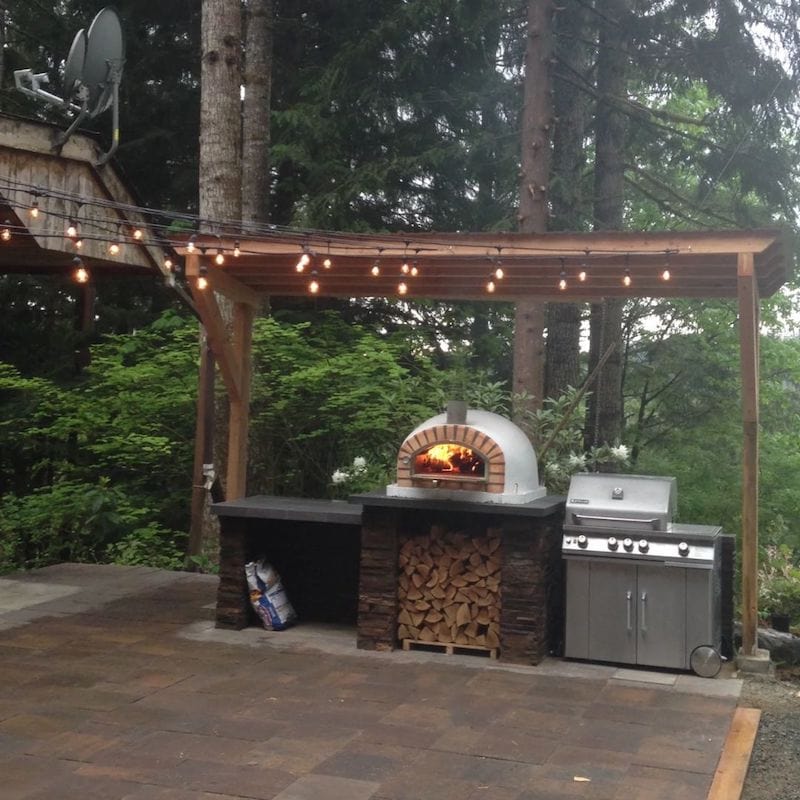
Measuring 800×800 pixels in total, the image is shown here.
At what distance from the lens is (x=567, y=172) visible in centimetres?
1149

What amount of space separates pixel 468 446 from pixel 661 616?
1.46 meters

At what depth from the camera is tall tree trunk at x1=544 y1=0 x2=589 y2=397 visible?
11.1m

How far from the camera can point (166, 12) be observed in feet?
39.2

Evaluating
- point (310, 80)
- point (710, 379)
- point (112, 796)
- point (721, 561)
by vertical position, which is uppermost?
point (310, 80)

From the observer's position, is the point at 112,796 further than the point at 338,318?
No

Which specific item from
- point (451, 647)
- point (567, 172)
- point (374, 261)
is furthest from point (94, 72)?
point (567, 172)

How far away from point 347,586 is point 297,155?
544 cm

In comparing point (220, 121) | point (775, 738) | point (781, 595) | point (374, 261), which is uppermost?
point (220, 121)

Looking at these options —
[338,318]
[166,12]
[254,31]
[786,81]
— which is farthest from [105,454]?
[786,81]

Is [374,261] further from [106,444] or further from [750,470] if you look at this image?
[106,444]

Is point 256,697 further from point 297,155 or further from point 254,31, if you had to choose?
point 254,31

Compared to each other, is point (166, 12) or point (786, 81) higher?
point (166, 12)

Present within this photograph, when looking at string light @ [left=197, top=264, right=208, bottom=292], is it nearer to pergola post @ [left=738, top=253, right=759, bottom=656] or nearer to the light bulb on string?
the light bulb on string

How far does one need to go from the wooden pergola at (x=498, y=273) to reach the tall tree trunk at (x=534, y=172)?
2293 mm
